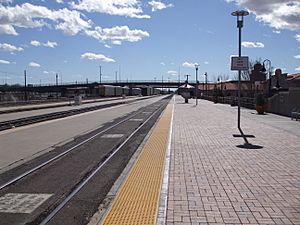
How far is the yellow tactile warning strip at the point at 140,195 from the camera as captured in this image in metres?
5.78

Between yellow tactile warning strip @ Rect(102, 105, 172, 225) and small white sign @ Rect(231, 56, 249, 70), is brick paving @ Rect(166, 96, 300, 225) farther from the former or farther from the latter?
small white sign @ Rect(231, 56, 249, 70)

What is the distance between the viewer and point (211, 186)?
24.6 ft

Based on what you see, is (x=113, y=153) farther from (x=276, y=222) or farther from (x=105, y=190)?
(x=276, y=222)

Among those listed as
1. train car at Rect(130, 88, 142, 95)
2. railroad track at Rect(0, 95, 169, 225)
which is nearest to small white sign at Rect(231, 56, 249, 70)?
railroad track at Rect(0, 95, 169, 225)

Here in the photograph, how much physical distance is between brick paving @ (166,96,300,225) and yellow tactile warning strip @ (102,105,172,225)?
29cm

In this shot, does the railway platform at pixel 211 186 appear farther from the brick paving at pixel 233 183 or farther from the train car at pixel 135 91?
the train car at pixel 135 91

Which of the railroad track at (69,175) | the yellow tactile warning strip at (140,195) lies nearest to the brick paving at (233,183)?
the yellow tactile warning strip at (140,195)

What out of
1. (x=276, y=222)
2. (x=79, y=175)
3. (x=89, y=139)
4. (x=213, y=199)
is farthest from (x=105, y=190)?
(x=89, y=139)

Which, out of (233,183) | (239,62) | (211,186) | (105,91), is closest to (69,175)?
(211,186)

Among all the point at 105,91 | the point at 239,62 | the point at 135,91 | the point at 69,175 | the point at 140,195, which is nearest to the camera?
the point at 140,195

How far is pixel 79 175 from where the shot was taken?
905 cm

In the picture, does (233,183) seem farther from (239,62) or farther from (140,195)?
(239,62)

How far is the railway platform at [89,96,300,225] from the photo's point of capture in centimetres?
575

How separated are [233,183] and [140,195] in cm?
187
